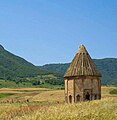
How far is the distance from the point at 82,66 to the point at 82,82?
5.75ft

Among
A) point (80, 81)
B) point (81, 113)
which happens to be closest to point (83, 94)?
point (80, 81)

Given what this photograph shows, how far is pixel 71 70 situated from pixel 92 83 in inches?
105

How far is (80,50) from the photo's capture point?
40531mm

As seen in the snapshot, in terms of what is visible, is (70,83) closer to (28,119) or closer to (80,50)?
(80,50)

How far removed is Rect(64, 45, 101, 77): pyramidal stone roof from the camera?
126 feet

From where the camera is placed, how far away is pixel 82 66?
127ft

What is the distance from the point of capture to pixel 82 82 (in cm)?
3834

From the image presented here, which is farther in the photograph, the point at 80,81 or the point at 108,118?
the point at 80,81

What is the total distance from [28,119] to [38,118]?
35 centimetres

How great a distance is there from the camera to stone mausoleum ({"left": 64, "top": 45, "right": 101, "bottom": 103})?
38344 millimetres

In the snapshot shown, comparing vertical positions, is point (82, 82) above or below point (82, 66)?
below

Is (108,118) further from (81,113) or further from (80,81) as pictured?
(80,81)

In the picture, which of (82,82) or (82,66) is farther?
(82,66)

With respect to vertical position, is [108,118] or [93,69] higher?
[93,69]
